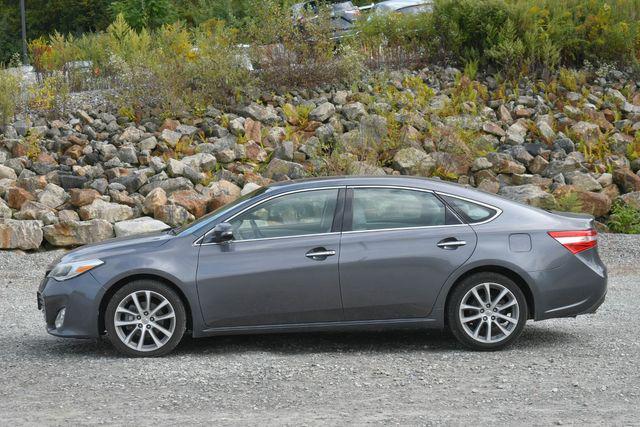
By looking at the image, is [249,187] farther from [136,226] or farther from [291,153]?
[136,226]

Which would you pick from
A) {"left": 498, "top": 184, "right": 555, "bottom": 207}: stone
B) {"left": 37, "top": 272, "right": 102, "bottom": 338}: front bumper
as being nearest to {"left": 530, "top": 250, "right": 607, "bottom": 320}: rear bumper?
{"left": 37, "top": 272, "right": 102, "bottom": 338}: front bumper

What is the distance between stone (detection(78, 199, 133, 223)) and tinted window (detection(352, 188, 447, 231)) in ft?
22.8

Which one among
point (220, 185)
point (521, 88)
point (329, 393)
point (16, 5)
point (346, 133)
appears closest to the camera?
point (329, 393)

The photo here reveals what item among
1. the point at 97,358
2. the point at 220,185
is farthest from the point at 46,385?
the point at 220,185

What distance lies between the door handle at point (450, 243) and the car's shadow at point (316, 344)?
84 cm

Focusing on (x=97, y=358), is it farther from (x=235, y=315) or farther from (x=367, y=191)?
(x=367, y=191)

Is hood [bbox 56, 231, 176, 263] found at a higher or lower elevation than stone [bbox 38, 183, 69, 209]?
higher

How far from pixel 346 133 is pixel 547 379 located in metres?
10.1

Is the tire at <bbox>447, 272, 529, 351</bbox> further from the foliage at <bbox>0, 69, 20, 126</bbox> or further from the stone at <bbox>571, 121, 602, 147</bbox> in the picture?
the foliage at <bbox>0, 69, 20, 126</bbox>

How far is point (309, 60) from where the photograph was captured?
63.4ft

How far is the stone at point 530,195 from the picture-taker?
14969mm

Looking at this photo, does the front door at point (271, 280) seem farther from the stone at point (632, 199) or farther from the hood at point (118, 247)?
the stone at point (632, 199)

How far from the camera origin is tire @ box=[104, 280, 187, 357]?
8133 millimetres

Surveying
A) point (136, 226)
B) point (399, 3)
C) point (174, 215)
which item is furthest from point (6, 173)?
point (399, 3)
